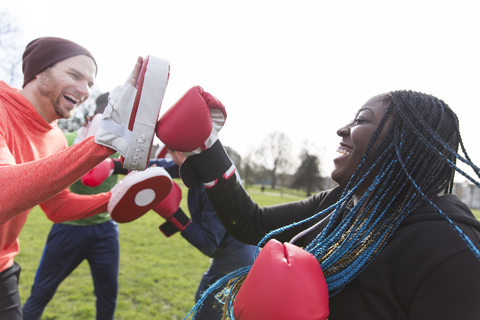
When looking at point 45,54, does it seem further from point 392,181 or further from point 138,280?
point 138,280

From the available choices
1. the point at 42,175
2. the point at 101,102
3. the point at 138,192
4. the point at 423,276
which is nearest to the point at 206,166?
the point at 42,175

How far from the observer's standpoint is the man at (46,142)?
102 centimetres

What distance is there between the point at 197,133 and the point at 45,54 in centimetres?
130

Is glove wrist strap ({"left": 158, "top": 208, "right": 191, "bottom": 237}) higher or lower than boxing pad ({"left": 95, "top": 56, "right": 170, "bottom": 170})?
lower

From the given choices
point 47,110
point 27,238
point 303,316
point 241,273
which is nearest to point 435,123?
point 303,316

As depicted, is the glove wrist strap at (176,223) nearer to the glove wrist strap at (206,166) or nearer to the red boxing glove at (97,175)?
the red boxing glove at (97,175)

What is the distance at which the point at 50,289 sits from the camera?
225 centimetres

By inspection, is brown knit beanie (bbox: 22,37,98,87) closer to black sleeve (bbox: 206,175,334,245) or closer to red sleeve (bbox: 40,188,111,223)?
red sleeve (bbox: 40,188,111,223)

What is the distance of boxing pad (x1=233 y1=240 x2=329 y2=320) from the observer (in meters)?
0.77

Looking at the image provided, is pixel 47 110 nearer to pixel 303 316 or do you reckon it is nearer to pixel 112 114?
pixel 112 114

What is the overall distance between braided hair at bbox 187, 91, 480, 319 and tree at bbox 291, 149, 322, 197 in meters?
32.3

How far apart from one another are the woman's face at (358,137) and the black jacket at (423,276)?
0.29m

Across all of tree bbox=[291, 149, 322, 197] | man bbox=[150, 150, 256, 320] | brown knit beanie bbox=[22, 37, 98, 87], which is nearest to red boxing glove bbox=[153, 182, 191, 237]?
man bbox=[150, 150, 256, 320]

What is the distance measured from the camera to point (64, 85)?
1.68 meters
